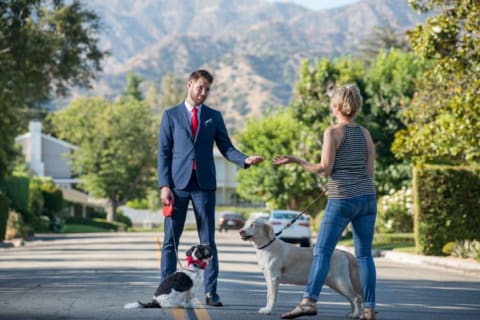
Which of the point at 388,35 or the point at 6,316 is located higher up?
the point at 388,35

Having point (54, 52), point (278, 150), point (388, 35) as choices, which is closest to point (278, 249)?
point (54, 52)

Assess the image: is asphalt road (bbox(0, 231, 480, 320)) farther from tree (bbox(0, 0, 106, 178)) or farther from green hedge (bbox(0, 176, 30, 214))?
green hedge (bbox(0, 176, 30, 214))

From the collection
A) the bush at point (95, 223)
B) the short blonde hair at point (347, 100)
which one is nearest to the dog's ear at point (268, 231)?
the short blonde hair at point (347, 100)

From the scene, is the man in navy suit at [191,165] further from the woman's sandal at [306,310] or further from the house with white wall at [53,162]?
the house with white wall at [53,162]

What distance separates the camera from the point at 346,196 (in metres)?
10.0

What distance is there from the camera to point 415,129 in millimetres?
26969

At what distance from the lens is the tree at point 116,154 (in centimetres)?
8900

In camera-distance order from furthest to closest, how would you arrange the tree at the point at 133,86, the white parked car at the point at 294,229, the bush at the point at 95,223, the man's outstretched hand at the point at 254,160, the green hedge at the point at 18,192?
the tree at the point at 133,86, the bush at the point at 95,223, the green hedge at the point at 18,192, the white parked car at the point at 294,229, the man's outstretched hand at the point at 254,160

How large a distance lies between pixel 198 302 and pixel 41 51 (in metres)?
24.1

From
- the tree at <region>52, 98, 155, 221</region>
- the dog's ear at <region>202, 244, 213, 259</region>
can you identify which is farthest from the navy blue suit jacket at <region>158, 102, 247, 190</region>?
the tree at <region>52, 98, 155, 221</region>

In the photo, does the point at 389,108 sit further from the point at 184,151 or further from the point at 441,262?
the point at 184,151

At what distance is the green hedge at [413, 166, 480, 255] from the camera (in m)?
28.4

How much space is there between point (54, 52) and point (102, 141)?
2137 inches

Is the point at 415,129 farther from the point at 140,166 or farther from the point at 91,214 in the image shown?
the point at 91,214
